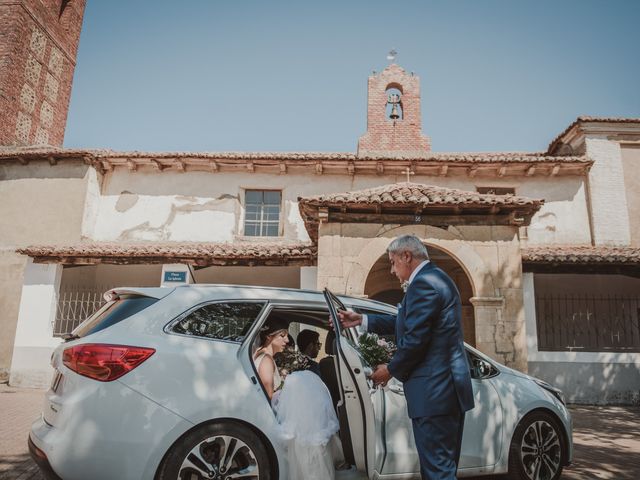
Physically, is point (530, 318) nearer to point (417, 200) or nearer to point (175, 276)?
point (417, 200)

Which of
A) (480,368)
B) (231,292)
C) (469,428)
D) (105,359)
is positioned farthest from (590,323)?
(105,359)

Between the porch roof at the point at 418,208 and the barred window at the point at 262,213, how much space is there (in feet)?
15.2

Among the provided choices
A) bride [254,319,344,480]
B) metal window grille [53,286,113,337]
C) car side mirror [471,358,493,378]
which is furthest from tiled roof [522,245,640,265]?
metal window grille [53,286,113,337]

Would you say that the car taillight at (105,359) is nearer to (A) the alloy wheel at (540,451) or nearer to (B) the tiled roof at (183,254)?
(A) the alloy wheel at (540,451)

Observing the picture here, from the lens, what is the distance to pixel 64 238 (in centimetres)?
1309

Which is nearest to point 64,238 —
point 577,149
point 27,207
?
point 27,207

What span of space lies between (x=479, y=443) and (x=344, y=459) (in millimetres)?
1192

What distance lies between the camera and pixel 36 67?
64.2 ft

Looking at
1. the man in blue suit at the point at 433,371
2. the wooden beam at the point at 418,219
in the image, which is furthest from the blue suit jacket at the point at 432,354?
the wooden beam at the point at 418,219

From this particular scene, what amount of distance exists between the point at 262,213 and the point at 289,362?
33.1 ft

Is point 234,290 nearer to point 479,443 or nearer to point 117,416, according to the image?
point 117,416

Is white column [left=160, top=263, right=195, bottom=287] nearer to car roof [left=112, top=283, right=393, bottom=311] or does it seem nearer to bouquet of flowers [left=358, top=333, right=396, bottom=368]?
car roof [left=112, top=283, right=393, bottom=311]

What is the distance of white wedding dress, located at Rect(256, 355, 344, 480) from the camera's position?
3055 millimetres

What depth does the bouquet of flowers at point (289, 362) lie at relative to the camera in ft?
14.1
